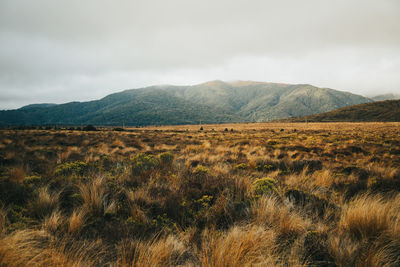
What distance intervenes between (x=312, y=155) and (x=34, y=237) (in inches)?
457

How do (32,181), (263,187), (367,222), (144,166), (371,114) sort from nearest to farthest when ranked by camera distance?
(367,222)
(263,187)
(32,181)
(144,166)
(371,114)

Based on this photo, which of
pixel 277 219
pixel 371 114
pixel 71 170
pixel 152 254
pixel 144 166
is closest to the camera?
pixel 152 254

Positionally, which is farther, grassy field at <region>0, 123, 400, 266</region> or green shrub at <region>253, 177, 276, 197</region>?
green shrub at <region>253, 177, 276, 197</region>

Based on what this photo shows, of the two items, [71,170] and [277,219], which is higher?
[71,170]

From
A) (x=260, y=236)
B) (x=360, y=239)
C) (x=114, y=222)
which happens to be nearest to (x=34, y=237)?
(x=114, y=222)

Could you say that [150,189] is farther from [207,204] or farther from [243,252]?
[243,252]

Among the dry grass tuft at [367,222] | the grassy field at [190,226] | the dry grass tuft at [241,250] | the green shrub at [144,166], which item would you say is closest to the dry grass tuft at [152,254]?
the grassy field at [190,226]

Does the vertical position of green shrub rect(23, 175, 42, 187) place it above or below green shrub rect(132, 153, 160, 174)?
above

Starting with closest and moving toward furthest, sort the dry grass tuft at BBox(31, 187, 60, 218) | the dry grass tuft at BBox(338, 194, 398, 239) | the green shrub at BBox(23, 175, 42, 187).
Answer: the dry grass tuft at BBox(338, 194, 398, 239)
the dry grass tuft at BBox(31, 187, 60, 218)
the green shrub at BBox(23, 175, 42, 187)

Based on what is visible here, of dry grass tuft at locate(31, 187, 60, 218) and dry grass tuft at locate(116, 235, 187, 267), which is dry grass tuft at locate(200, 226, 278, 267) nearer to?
dry grass tuft at locate(116, 235, 187, 267)

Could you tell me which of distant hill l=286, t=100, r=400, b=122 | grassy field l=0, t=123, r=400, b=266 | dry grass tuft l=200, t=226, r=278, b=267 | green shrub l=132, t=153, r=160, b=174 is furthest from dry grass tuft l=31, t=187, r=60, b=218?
distant hill l=286, t=100, r=400, b=122

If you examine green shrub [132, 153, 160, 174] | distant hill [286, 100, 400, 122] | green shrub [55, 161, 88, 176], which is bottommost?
green shrub [132, 153, 160, 174]

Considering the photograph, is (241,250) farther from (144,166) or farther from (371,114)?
(371,114)

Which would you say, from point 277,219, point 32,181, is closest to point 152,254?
point 277,219
